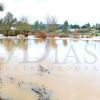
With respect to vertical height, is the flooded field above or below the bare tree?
below

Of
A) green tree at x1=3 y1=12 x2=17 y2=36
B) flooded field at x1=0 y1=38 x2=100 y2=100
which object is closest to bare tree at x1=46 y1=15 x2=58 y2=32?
green tree at x1=3 y1=12 x2=17 y2=36

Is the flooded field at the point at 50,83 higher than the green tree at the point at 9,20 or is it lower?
lower

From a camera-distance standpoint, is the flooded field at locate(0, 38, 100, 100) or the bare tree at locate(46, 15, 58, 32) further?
the bare tree at locate(46, 15, 58, 32)

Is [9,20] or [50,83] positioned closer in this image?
[50,83]

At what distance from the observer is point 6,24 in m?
32.6

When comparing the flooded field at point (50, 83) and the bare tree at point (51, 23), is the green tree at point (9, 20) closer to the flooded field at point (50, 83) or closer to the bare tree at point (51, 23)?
the bare tree at point (51, 23)

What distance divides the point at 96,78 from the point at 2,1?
10.2m

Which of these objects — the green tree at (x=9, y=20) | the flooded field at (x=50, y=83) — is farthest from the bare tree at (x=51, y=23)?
the flooded field at (x=50, y=83)

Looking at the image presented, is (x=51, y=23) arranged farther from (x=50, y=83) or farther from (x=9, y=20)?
(x=50, y=83)

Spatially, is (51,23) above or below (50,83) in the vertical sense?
above

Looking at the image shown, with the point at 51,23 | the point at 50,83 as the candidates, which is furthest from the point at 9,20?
the point at 50,83

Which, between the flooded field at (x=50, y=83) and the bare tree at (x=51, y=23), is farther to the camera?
the bare tree at (x=51, y=23)

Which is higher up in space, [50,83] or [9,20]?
[9,20]

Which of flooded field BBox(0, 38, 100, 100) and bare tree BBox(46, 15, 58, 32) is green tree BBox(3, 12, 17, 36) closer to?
bare tree BBox(46, 15, 58, 32)
